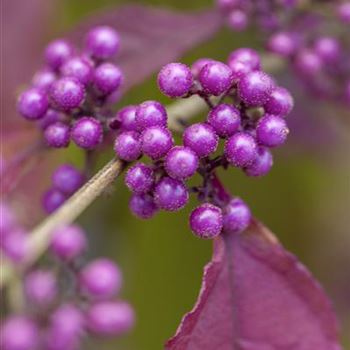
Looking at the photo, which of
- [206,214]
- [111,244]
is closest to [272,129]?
[206,214]

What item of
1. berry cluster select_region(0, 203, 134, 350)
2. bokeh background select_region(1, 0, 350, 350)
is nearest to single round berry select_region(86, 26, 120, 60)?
berry cluster select_region(0, 203, 134, 350)

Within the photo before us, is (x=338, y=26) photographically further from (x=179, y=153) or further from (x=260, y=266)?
(x=179, y=153)

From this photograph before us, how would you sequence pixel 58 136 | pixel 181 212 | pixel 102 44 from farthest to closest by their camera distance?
pixel 181 212
pixel 102 44
pixel 58 136

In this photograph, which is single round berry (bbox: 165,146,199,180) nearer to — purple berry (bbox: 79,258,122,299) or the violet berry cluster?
the violet berry cluster

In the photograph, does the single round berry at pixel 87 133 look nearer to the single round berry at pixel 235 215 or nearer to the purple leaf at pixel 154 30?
the single round berry at pixel 235 215

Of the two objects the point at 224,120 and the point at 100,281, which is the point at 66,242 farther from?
the point at 224,120

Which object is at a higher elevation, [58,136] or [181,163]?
[58,136]

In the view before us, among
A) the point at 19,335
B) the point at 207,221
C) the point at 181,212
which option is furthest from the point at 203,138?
the point at 181,212
